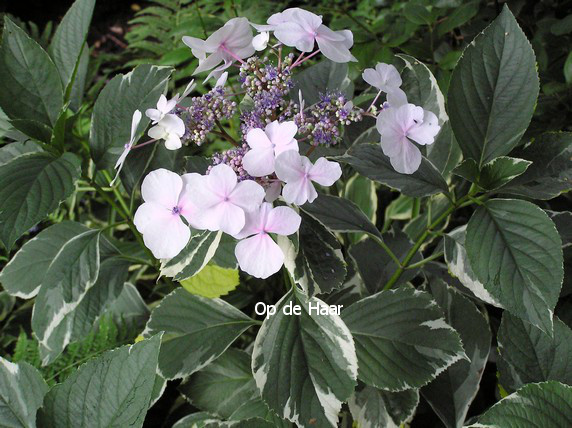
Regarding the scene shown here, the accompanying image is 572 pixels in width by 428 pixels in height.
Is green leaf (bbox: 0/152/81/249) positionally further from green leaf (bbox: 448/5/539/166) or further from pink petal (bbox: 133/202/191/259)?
green leaf (bbox: 448/5/539/166)

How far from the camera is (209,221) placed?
25.2 inches

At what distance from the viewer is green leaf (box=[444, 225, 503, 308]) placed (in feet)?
2.89

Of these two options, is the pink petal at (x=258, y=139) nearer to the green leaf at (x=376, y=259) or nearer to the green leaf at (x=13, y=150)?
the green leaf at (x=376, y=259)

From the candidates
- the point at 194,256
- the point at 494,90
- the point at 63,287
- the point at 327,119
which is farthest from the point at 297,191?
the point at 63,287

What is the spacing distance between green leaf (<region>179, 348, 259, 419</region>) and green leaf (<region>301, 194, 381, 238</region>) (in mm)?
383

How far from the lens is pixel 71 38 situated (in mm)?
979

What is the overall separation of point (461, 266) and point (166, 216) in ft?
1.52

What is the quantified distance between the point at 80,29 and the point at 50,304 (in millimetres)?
465

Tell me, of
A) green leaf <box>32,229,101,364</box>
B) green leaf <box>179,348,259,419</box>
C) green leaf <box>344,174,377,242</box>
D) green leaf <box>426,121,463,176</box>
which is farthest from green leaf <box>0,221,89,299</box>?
green leaf <box>426,121,463,176</box>

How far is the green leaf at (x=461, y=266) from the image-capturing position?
0.88 m

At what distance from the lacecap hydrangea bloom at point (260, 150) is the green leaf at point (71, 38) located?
29 centimetres

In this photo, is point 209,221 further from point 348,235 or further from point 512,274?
point 348,235

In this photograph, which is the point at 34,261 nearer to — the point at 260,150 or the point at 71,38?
the point at 71,38

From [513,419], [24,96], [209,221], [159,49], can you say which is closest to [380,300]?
[513,419]
